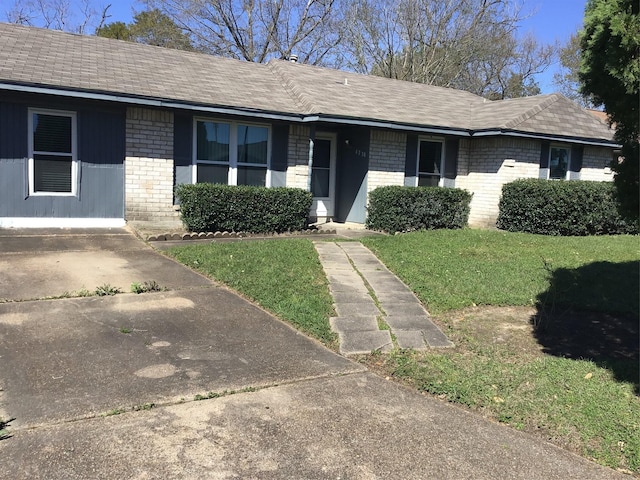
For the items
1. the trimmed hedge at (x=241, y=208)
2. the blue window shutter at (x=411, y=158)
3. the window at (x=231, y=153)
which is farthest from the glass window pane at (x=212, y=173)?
the blue window shutter at (x=411, y=158)

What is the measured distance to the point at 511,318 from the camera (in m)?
6.30

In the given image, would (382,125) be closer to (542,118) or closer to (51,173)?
(542,118)

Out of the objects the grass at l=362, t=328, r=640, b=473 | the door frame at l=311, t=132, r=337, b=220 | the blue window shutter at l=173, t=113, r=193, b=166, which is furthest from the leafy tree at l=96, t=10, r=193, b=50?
the grass at l=362, t=328, r=640, b=473

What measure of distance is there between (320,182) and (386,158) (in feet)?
6.08

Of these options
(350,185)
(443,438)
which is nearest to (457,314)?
(443,438)

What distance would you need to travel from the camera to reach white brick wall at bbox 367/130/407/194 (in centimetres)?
1375

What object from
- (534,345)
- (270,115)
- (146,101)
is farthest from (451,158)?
(534,345)

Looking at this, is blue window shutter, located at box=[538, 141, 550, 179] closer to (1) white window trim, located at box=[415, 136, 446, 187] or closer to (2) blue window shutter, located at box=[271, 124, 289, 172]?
(1) white window trim, located at box=[415, 136, 446, 187]

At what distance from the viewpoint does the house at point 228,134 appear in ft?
34.7

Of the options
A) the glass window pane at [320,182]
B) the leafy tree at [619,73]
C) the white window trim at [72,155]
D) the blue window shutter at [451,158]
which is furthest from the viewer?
the blue window shutter at [451,158]

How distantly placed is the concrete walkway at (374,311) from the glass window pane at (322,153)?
5.74 metres

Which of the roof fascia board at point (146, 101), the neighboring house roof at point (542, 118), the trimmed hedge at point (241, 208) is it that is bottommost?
the trimmed hedge at point (241, 208)

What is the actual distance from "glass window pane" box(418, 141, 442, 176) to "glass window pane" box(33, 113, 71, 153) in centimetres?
869

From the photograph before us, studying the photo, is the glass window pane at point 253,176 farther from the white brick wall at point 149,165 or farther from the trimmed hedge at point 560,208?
the trimmed hedge at point 560,208
